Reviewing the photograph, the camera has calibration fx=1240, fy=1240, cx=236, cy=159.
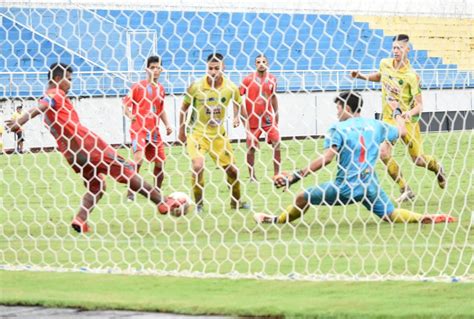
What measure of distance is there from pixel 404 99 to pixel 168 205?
129 inches

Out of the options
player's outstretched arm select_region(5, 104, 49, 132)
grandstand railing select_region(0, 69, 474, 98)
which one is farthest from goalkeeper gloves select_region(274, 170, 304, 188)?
grandstand railing select_region(0, 69, 474, 98)

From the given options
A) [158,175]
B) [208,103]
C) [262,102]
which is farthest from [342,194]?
[262,102]

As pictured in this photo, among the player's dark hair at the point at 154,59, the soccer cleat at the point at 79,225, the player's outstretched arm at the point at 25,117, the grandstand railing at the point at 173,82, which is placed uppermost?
the grandstand railing at the point at 173,82

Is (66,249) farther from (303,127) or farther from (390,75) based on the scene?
(303,127)

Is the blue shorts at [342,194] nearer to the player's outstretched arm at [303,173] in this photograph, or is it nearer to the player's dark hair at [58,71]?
the player's outstretched arm at [303,173]

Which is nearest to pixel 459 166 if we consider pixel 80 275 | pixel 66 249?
pixel 66 249

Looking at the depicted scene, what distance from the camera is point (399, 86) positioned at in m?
12.6

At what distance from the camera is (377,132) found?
9.87 metres

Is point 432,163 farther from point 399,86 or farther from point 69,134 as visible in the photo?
point 69,134

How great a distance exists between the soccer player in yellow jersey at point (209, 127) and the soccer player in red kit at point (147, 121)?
1.03m

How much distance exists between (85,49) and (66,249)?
18662 mm

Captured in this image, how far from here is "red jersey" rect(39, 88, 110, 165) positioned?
10297mm

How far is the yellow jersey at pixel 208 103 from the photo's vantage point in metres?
12.2

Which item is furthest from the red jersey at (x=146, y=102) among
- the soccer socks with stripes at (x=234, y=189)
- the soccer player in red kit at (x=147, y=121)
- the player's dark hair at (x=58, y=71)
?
the player's dark hair at (x=58, y=71)
